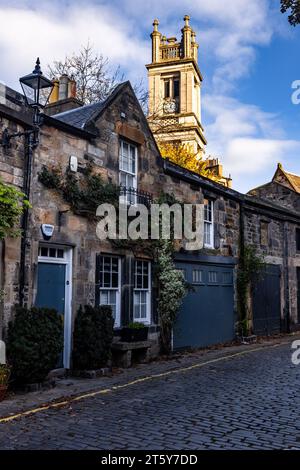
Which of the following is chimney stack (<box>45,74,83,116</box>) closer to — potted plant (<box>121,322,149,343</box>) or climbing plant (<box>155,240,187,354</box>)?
climbing plant (<box>155,240,187,354</box>)

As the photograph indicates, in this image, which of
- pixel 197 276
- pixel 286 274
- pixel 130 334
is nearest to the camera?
pixel 130 334

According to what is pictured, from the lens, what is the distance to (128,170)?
1322cm

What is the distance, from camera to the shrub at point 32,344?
875cm

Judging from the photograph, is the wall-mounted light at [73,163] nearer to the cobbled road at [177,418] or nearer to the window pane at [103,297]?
the window pane at [103,297]

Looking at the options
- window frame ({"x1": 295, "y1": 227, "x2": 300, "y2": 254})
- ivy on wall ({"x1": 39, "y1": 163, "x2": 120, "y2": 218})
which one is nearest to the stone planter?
→ ivy on wall ({"x1": 39, "y1": 163, "x2": 120, "y2": 218})

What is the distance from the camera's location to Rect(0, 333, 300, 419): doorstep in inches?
310

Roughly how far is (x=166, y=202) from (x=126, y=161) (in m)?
1.76

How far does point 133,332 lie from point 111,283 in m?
1.38

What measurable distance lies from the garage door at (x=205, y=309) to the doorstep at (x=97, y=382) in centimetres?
62

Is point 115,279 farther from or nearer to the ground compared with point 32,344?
farther from the ground

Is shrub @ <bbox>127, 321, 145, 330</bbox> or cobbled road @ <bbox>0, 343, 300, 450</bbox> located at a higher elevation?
shrub @ <bbox>127, 321, 145, 330</bbox>

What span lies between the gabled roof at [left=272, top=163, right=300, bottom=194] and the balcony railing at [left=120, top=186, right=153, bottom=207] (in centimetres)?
1773

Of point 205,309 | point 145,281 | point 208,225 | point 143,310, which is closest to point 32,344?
point 143,310

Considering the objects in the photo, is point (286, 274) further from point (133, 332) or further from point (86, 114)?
point (86, 114)
